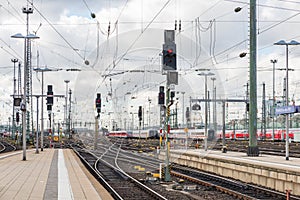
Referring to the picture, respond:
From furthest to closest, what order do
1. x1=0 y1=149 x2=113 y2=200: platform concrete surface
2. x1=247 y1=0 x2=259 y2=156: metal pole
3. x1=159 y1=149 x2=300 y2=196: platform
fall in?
x1=247 y1=0 x2=259 y2=156: metal pole < x1=159 y1=149 x2=300 y2=196: platform < x1=0 y1=149 x2=113 y2=200: platform concrete surface

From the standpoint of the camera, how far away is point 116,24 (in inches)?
1046

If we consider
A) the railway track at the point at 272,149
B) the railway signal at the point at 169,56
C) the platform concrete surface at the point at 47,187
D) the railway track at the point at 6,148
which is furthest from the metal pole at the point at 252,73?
the railway track at the point at 6,148

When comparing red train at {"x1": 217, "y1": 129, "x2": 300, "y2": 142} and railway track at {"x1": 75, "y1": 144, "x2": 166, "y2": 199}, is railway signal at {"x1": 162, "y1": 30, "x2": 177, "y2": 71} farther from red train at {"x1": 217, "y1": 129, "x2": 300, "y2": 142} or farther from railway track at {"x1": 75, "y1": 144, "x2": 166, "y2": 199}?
red train at {"x1": 217, "y1": 129, "x2": 300, "y2": 142}

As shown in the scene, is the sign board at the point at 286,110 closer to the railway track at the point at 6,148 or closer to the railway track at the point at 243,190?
the railway track at the point at 243,190

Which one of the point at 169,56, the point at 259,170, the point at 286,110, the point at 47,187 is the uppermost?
the point at 169,56

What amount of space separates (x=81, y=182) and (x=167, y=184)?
4481mm

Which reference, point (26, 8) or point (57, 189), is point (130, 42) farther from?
point (57, 189)

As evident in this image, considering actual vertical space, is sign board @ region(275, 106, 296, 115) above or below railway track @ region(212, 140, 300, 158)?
above

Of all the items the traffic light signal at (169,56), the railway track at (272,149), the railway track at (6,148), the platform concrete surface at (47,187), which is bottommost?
the railway track at (6,148)

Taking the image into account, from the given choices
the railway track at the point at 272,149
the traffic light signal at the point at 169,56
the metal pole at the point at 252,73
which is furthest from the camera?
the railway track at the point at 272,149

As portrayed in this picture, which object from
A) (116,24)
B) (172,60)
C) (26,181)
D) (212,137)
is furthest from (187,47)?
(212,137)

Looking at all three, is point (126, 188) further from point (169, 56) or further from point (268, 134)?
point (268, 134)

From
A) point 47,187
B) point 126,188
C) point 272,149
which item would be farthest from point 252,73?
point 47,187

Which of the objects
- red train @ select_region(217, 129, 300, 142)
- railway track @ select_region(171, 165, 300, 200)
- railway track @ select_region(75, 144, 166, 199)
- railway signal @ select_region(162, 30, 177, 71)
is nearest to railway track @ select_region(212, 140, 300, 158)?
red train @ select_region(217, 129, 300, 142)
